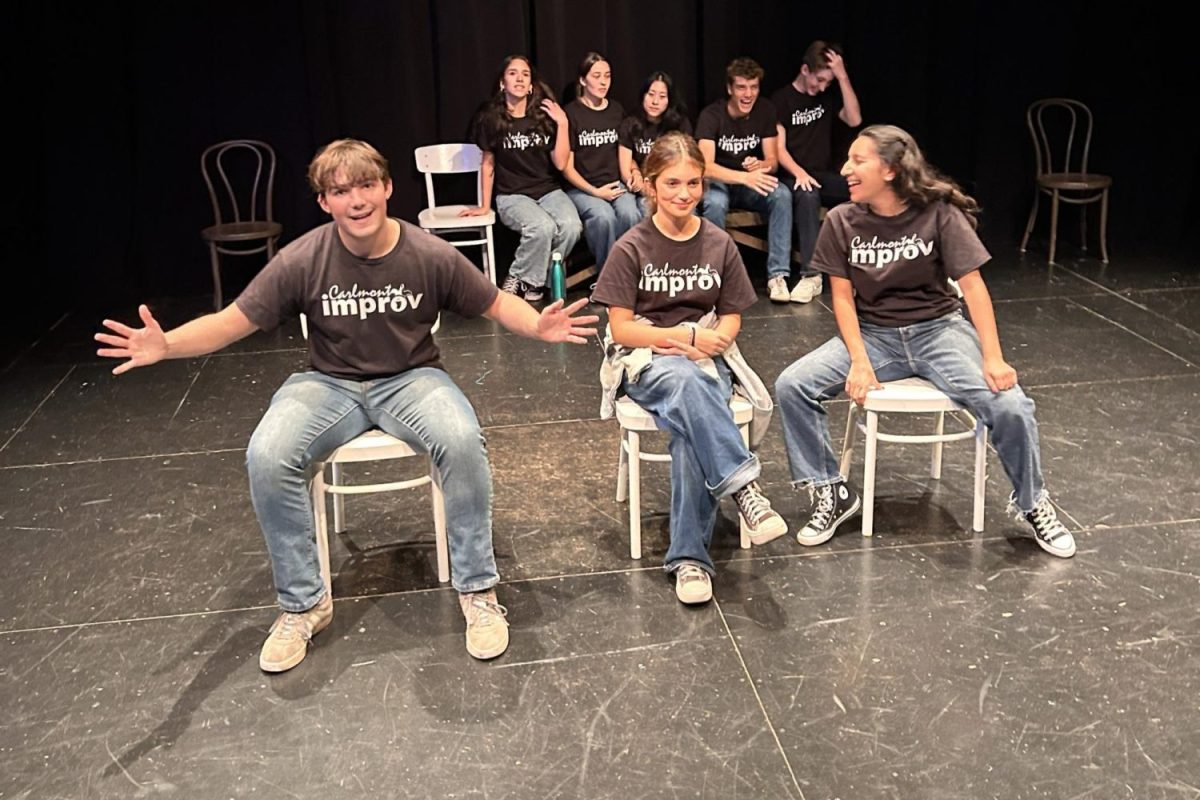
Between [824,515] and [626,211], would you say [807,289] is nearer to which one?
[626,211]

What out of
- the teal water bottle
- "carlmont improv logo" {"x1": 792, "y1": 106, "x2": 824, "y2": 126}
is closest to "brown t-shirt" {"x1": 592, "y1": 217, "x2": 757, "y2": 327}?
the teal water bottle

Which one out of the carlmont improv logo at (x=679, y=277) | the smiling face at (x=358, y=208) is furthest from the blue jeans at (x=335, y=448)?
the carlmont improv logo at (x=679, y=277)

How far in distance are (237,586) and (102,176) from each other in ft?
11.8

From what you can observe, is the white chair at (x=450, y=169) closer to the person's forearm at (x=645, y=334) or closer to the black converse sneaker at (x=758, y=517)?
the person's forearm at (x=645, y=334)

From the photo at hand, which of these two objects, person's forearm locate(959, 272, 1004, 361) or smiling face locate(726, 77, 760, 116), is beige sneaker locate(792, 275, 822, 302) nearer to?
smiling face locate(726, 77, 760, 116)

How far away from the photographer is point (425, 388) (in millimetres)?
2795

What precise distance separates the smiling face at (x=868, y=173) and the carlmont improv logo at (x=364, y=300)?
3.62 ft

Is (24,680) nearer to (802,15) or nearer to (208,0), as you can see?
(208,0)

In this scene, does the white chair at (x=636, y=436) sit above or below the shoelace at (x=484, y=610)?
above

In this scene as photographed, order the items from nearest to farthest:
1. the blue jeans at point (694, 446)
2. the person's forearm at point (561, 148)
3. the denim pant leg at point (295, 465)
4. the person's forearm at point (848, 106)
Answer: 1. the denim pant leg at point (295, 465)
2. the blue jeans at point (694, 446)
3. the person's forearm at point (561, 148)
4. the person's forearm at point (848, 106)

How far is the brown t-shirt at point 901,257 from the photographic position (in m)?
3.08

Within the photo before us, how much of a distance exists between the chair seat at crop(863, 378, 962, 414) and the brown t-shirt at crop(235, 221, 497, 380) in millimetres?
981

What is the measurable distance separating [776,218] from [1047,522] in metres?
2.84

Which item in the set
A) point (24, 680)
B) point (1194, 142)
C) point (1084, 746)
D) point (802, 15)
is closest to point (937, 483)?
point (1084, 746)
